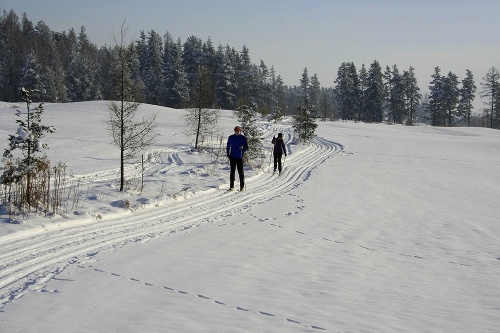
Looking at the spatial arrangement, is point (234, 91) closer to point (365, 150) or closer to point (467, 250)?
point (365, 150)

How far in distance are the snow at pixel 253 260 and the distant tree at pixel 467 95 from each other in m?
67.6

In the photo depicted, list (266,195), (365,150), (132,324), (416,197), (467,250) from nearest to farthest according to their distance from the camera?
(132,324) < (467,250) < (266,195) < (416,197) < (365,150)

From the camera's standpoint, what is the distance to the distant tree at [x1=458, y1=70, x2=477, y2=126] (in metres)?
73.8

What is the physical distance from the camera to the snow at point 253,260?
439 cm

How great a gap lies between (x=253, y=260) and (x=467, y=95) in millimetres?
80471

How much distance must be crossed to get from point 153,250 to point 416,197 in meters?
10.2

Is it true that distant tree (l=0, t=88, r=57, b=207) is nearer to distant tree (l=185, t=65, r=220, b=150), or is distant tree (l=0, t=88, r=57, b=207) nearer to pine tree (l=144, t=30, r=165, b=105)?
distant tree (l=185, t=65, r=220, b=150)

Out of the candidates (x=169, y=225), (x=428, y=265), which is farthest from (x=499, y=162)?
(x=169, y=225)

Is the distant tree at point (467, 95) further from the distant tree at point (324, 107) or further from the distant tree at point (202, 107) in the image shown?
the distant tree at point (202, 107)

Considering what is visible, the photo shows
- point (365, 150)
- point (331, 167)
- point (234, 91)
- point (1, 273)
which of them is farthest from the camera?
point (234, 91)

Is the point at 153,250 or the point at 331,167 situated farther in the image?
the point at 331,167

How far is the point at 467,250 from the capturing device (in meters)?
7.76

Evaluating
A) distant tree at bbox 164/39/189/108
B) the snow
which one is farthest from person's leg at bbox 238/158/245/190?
distant tree at bbox 164/39/189/108

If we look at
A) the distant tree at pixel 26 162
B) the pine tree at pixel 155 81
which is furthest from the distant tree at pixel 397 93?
the distant tree at pixel 26 162
